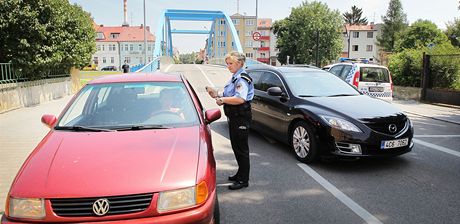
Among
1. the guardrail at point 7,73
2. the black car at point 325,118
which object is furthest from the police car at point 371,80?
the guardrail at point 7,73

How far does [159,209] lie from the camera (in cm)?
265

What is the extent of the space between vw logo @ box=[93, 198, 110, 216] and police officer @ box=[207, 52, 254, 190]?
7.36 ft

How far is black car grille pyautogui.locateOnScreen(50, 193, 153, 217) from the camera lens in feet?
8.48

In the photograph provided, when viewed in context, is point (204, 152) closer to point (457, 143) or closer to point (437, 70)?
point (457, 143)

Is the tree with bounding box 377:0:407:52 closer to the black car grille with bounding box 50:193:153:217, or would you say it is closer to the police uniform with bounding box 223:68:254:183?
the police uniform with bounding box 223:68:254:183

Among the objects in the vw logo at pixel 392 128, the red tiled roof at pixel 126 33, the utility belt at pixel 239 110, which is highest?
the red tiled roof at pixel 126 33

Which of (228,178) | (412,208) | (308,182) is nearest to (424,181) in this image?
(412,208)

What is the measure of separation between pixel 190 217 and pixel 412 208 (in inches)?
112

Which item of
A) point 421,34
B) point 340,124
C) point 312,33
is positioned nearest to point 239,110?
point 340,124

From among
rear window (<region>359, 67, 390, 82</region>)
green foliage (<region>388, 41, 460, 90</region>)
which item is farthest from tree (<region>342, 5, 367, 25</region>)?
rear window (<region>359, 67, 390, 82</region>)

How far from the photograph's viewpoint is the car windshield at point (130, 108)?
152 inches

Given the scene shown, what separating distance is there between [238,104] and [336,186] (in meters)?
1.76

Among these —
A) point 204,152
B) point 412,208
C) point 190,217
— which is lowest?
point 412,208

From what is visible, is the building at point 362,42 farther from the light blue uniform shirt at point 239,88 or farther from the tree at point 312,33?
the light blue uniform shirt at point 239,88
